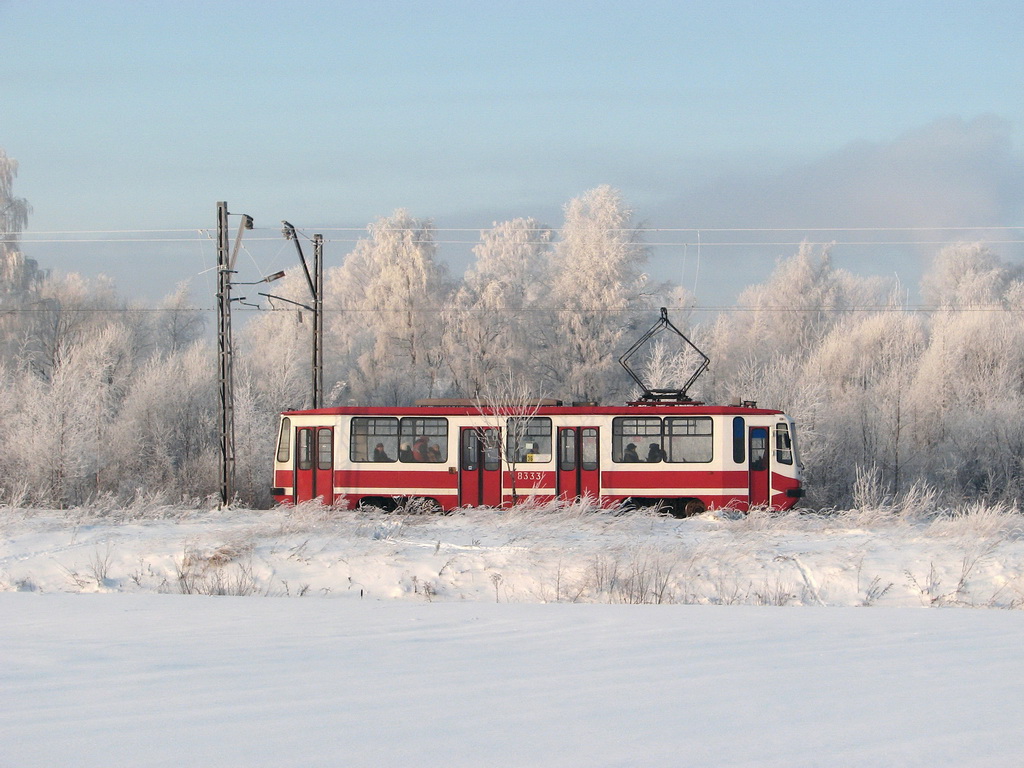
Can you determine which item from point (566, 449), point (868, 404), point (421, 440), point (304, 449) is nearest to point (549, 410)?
point (566, 449)

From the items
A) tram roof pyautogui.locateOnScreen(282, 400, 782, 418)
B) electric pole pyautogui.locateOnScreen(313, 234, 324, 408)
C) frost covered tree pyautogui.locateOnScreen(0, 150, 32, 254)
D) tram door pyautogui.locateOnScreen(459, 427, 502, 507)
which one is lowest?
tram door pyautogui.locateOnScreen(459, 427, 502, 507)

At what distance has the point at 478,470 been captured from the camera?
22156 mm

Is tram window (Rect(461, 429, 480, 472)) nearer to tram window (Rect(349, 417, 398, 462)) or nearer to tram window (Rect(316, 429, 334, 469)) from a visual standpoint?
tram window (Rect(349, 417, 398, 462))

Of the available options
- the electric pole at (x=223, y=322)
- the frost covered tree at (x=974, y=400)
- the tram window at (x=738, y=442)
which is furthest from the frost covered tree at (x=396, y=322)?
the tram window at (x=738, y=442)

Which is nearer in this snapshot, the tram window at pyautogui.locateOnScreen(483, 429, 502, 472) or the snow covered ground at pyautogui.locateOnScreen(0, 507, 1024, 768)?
the snow covered ground at pyautogui.locateOnScreen(0, 507, 1024, 768)

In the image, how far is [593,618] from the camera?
8727mm

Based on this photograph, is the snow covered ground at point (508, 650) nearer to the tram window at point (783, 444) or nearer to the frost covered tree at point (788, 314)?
the tram window at point (783, 444)

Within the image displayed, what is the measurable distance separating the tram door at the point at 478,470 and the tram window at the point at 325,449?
2952mm

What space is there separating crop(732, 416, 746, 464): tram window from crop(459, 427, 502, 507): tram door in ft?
16.6

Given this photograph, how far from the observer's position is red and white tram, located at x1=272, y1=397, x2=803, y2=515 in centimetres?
2136

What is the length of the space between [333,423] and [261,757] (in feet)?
59.7

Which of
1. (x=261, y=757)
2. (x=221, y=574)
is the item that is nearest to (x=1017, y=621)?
(x=261, y=757)

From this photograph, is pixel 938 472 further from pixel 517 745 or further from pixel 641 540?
pixel 517 745

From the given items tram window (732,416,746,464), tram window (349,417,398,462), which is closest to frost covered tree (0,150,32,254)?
tram window (349,417,398,462)
